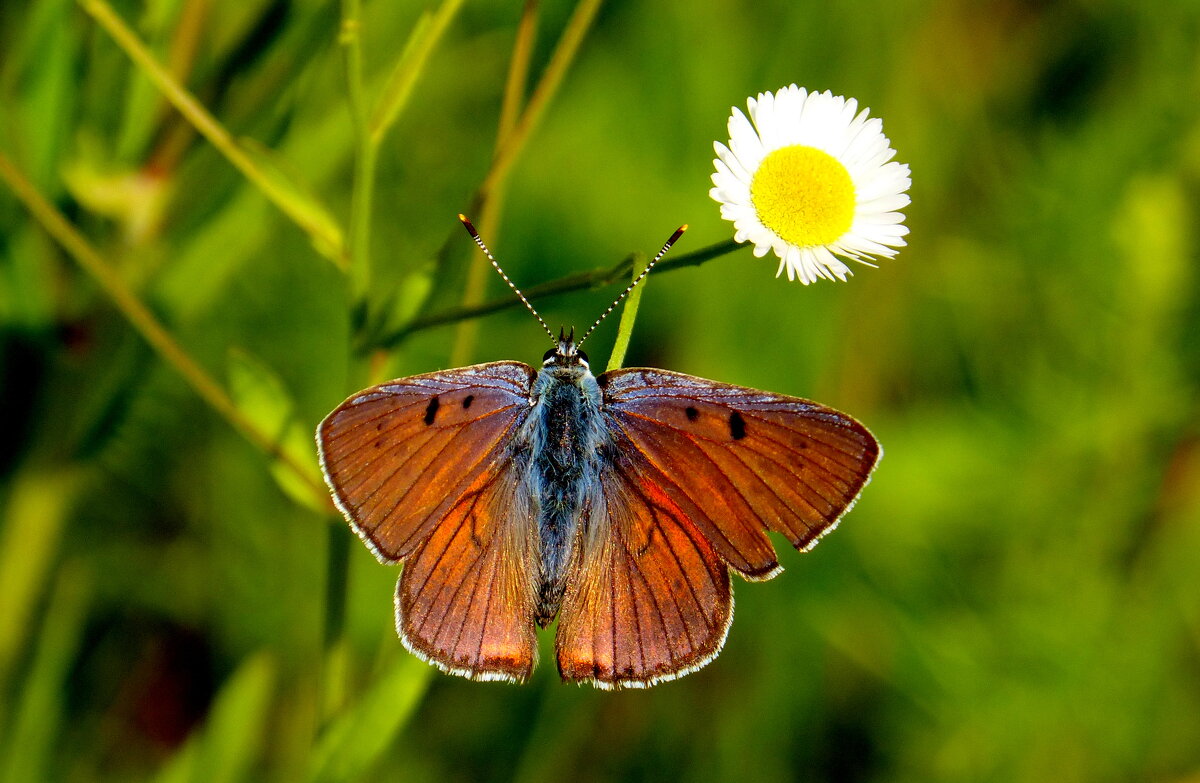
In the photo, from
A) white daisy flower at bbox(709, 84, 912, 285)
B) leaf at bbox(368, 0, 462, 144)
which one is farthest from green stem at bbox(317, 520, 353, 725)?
white daisy flower at bbox(709, 84, 912, 285)

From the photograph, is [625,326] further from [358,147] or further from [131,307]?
[131,307]

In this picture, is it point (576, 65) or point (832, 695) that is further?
point (576, 65)

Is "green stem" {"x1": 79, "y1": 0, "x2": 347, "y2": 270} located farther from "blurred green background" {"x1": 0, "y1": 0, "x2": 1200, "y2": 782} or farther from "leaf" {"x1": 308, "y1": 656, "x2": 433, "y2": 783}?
"leaf" {"x1": 308, "y1": 656, "x2": 433, "y2": 783}

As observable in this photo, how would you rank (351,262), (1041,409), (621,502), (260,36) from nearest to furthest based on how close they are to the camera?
(351,262), (621,502), (260,36), (1041,409)

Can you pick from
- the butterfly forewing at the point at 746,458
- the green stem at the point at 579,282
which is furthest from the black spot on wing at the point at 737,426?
the green stem at the point at 579,282

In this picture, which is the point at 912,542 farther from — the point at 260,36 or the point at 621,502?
the point at 260,36

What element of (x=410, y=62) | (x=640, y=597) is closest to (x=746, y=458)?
(x=640, y=597)

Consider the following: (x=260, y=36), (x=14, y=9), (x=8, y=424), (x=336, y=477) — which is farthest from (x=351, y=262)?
(x=14, y=9)
